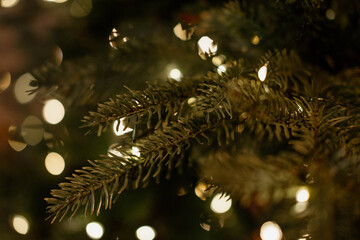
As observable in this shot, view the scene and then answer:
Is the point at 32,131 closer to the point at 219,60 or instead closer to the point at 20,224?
the point at 20,224

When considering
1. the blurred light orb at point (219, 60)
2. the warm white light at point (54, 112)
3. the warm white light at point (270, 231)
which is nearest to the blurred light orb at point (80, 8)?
the warm white light at point (54, 112)

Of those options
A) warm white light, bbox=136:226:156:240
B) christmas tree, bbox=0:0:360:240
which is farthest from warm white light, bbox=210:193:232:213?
warm white light, bbox=136:226:156:240

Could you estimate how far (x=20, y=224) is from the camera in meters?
0.58

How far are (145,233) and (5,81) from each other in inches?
23.8

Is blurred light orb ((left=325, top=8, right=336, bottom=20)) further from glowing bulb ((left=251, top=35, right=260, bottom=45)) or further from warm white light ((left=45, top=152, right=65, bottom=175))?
warm white light ((left=45, top=152, right=65, bottom=175))

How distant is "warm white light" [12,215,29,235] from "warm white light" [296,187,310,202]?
48 cm

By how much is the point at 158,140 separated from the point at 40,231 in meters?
0.43

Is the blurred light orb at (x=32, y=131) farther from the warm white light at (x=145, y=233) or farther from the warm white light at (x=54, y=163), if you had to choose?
the warm white light at (x=145, y=233)

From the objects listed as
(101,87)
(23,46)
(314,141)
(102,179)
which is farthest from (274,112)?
(23,46)

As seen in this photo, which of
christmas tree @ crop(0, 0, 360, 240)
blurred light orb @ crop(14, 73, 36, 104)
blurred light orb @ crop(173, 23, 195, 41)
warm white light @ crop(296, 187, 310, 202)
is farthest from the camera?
blurred light orb @ crop(14, 73, 36, 104)

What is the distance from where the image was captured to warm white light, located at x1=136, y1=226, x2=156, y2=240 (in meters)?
0.50

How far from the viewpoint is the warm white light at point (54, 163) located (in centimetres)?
57

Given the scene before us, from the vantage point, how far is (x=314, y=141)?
302mm

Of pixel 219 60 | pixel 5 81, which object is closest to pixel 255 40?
pixel 219 60
